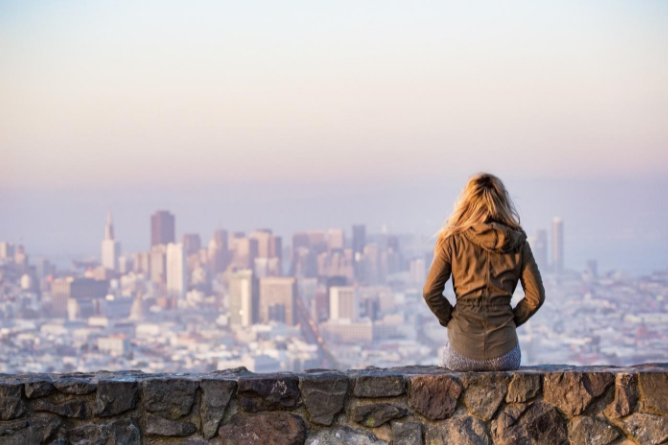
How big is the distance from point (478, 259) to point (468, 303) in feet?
0.55

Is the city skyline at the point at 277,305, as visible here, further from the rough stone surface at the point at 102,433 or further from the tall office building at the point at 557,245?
the rough stone surface at the point at 102,433

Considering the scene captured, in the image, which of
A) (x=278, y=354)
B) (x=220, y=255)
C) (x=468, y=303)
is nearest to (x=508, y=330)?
(x=468, y=303)

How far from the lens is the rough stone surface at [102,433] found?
3193 millimetres

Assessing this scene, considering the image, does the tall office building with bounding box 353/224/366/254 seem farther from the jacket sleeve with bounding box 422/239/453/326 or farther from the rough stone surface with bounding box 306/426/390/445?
the rough stone surface with bounding box 306/426/390/445

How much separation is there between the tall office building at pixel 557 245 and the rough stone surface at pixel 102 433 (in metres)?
60.6

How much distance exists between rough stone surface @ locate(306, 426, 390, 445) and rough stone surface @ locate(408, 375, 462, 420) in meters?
0.20

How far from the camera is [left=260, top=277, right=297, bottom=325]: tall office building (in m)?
65.6

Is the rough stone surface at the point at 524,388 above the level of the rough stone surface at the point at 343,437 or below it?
above

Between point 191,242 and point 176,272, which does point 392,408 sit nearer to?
point 176,272

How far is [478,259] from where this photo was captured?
3.38 metres

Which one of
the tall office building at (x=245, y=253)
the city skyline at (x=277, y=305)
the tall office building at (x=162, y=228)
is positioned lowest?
the city skyline at (x=277, y=305)

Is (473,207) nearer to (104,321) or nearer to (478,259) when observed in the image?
(478,259)

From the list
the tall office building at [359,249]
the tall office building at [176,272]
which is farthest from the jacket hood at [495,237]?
the tall office building at [176,272]

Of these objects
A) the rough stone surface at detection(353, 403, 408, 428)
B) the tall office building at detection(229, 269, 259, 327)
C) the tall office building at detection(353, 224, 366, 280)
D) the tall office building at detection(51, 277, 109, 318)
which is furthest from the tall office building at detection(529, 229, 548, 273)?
the rough stone surface at detection(353, 403, 408, 428)
